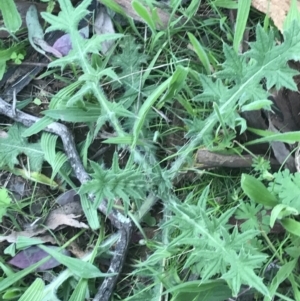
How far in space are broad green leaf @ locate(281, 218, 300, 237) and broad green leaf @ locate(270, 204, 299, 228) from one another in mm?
21

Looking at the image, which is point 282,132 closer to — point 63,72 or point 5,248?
point 63,72

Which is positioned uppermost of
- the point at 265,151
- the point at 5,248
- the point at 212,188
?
the point at 265,151

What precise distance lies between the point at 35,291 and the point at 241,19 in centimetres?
98

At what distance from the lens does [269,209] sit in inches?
61.9

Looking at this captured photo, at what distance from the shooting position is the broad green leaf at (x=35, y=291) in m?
1.62

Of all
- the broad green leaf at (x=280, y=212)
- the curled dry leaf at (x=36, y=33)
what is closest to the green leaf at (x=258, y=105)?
the broad green leaf at (x=280, y=212)

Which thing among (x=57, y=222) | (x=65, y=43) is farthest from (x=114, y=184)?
(x=65, y=43)

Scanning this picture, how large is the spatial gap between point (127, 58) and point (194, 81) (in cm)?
21

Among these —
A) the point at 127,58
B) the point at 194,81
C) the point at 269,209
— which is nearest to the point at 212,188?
the point at 269,209

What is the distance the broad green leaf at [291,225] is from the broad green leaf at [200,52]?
48 cm

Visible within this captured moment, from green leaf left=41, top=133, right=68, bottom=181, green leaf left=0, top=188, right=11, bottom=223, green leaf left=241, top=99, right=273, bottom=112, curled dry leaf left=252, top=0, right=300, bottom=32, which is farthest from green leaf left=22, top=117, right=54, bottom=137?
curled dry leaf left=252, top=0, right=300, bottom=32

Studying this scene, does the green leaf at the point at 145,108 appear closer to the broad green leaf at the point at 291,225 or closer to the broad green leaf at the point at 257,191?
the broad green leaf at the point at 257,191

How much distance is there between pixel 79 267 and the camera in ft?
5.32

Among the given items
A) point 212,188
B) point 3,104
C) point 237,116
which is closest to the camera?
point 237,116
